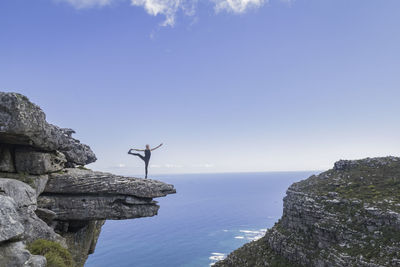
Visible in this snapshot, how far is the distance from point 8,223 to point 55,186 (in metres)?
10.3

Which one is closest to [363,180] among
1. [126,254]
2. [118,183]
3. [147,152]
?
[147,152]

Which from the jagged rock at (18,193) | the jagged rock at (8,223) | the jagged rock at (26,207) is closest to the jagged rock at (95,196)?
Result: the jagged rock at (18,193)

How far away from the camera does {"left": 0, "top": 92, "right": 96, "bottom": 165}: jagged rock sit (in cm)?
1321

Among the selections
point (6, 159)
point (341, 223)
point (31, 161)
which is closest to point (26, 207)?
point (31, 161)

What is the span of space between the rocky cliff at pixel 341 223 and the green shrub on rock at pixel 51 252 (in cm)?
3105

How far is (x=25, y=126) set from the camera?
13688 millimetres

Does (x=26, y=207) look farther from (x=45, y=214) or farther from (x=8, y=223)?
(x=8, y=223)

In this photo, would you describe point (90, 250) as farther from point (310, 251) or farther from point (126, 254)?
point (126, 254)

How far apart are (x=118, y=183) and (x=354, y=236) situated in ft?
105

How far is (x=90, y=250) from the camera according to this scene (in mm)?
24000

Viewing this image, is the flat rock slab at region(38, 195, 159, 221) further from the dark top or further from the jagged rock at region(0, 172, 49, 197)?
the dark top

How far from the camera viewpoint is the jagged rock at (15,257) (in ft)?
25.5

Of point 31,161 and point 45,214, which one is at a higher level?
point 31,161

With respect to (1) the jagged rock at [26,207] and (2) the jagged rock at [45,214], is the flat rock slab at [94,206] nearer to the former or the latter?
(2) the jagged rock at [45,214]
